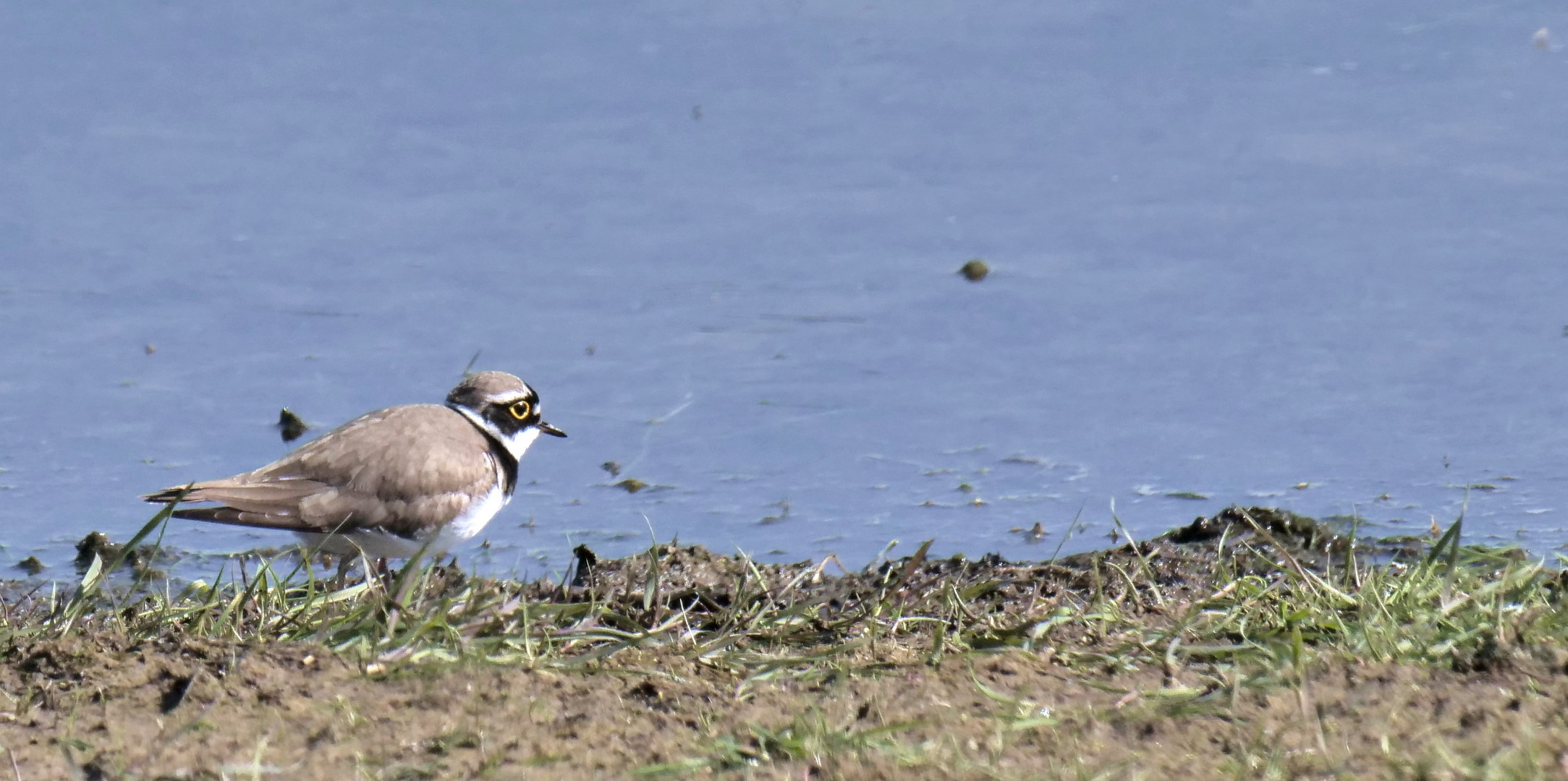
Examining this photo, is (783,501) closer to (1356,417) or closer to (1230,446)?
(1230,446)

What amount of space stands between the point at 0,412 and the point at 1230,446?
14.9ft

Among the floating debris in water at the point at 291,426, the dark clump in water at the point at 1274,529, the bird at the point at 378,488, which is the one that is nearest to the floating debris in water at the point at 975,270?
the bird at the point at 378,488

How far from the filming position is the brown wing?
674 centimetres

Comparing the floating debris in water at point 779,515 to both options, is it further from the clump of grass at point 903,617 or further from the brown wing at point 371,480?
the clump of grass at point 903,617

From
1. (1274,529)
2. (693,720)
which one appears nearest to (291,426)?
(1274,529)

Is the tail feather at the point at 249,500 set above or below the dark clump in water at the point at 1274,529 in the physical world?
above

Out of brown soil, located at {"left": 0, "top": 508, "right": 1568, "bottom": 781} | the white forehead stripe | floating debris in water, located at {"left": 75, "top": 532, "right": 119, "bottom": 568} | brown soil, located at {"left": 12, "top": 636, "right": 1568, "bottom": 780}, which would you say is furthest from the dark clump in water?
floating debris in water, located at {"left": 75, "top": 532, "right": 119, "bottom": 568}

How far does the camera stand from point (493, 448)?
7.23 m

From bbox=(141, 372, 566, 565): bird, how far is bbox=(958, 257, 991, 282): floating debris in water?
7.18ft

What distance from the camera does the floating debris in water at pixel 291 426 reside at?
7.67m

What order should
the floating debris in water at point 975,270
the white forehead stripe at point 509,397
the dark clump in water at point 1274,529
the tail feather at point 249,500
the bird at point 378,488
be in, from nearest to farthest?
the dark clump in water at point 1274,529 → the tail feather at point 249,500 → the bird at point 378,488 → the white forehead stripe at point 509,397 → the floating debris in water at point 975,270

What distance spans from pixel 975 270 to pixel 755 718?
448 cm

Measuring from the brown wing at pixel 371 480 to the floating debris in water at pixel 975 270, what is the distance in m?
2.28

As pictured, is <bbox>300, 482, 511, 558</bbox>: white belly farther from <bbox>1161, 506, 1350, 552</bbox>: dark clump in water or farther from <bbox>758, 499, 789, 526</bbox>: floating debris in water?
<bbox>1161, 506, 1350, 552</bbox>: dark clump in water
